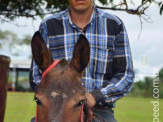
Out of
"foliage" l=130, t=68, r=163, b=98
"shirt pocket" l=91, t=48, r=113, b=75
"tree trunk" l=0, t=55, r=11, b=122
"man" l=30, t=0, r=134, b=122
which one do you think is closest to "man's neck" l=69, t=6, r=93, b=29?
"man" l=30, t=0, r=134, b=122

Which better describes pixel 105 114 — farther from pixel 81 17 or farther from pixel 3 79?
pixel 3 79

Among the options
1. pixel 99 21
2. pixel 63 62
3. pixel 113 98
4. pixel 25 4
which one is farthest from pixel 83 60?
pixel 25 4

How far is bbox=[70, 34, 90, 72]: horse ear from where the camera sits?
360cm

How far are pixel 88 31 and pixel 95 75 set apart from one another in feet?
1.81

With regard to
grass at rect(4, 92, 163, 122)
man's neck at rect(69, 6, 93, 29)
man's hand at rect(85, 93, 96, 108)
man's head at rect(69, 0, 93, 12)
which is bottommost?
grass at rect(4, 92, 163, 122)

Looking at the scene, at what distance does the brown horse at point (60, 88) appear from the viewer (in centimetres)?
327

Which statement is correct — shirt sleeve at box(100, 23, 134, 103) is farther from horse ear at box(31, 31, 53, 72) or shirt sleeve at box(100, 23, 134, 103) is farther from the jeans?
horse ear at box(31, 31, 53, 72)

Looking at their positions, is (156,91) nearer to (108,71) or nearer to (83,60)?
(108,71)

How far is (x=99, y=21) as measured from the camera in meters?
4.73

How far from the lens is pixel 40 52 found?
12.1 feet

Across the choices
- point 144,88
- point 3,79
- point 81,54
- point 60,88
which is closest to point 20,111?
point 3,79

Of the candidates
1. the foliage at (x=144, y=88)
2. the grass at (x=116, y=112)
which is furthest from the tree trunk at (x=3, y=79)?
the foliage at (x=144, y=88)

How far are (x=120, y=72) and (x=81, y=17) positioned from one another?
0.83m

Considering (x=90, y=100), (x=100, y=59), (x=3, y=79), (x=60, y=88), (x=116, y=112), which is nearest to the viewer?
(x=60, y=88)
